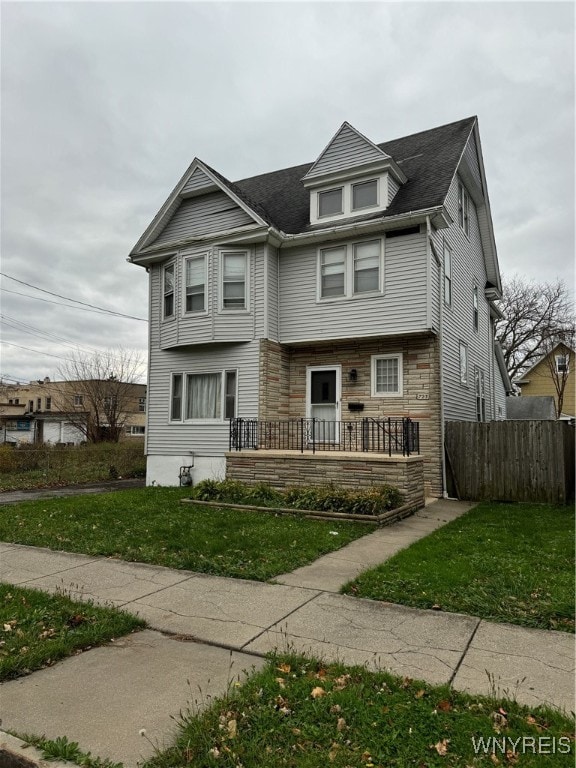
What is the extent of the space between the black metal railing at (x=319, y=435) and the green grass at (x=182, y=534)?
3024 millimetres

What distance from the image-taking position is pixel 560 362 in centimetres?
3416

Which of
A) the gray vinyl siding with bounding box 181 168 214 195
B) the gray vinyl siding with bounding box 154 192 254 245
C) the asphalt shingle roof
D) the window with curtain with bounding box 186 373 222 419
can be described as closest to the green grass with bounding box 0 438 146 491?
the window with curtain with bounding box 186 373 222 419

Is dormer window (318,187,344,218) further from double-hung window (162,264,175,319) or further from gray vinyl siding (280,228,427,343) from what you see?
double-hung window (162,264,175,319)

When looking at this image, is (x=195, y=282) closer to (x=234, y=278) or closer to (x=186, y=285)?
(x=186, y=285)

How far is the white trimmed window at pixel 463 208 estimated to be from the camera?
1540cm

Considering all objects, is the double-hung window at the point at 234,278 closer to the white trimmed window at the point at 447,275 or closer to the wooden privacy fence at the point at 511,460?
the white trimmed window at the point at 447,275

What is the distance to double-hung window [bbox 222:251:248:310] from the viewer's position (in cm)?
1406

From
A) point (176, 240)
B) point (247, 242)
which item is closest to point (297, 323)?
point (247, 242)

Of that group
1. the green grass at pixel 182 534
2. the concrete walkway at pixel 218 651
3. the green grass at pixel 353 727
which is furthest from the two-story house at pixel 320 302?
the green grass at pixel 353 727

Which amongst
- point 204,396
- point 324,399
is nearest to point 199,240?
point 204,396

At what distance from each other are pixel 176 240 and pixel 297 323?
4492mm

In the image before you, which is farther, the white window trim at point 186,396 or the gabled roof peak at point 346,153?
the white window trim at point 186,396

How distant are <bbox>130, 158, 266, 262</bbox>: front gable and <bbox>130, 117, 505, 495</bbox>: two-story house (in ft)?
0.14

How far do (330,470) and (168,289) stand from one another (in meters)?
7.99
